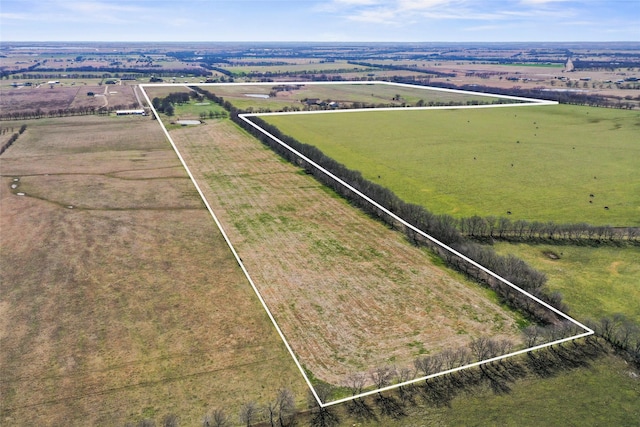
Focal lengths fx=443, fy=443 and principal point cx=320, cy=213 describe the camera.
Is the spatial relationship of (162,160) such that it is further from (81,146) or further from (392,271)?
(392,271)

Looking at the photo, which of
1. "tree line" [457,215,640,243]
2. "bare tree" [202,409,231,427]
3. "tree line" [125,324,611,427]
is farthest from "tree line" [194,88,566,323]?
"bare tree" [202,409,231,427]

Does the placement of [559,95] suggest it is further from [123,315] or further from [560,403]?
[123,315]

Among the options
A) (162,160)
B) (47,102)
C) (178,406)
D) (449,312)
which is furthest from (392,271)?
(47,102)

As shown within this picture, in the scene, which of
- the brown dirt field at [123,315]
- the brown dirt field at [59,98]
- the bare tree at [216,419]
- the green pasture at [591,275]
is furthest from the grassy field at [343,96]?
the bare tree at [216,419]

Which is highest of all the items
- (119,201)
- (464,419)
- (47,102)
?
(47,102)

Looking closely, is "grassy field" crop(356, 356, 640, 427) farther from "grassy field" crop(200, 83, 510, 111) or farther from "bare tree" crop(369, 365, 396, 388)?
"grassy field" crop(200, 83, 510, 111)

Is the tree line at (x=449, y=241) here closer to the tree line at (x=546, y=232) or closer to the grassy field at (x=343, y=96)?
the tree line at (x=546, y=232)
